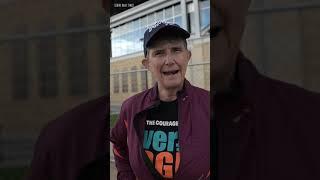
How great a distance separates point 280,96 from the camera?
184cm

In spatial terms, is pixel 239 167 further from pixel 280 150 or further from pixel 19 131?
pixel 19 131

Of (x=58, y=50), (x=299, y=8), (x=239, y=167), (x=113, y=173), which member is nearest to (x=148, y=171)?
(x=113, y=173)

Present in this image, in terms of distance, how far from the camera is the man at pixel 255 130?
1805 millimetres

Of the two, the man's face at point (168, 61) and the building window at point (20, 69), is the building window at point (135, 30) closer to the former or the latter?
the man's face at point (168, 61)

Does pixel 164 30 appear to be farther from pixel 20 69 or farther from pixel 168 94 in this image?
pixel 20 69

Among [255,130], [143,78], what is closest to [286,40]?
[255,130]

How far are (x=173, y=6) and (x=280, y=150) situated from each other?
737mm

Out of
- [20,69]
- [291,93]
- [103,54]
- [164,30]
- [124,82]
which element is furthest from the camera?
[20,69]

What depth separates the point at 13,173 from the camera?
7.09ft

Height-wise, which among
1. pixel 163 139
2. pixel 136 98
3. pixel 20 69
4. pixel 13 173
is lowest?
pixel 13 173

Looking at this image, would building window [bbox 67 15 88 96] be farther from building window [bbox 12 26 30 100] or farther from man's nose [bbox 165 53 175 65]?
man's nose [bbox 165 53 175 65]

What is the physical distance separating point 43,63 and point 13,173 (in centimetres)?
57

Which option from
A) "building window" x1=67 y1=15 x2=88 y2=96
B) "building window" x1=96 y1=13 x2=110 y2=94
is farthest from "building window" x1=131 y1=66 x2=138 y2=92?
"building window" x1=67 y1=15 x2=88 y2=96

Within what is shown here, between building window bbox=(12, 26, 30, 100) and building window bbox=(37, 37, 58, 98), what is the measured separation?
0.08m
